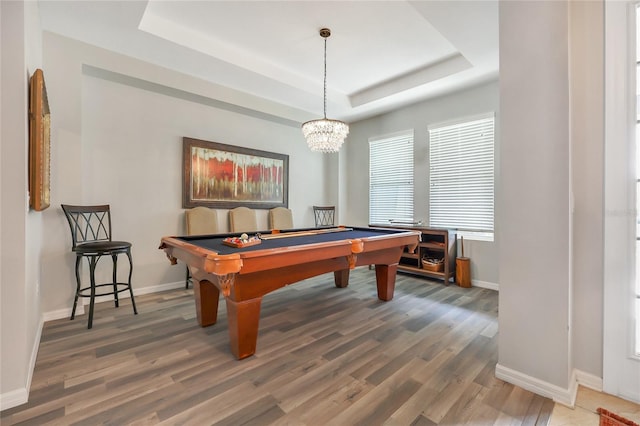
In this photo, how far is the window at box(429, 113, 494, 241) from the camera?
4102 millimetres

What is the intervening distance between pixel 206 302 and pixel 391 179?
12.7 feet

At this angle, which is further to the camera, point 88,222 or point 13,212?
point 88,222

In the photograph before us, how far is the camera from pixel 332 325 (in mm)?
2732

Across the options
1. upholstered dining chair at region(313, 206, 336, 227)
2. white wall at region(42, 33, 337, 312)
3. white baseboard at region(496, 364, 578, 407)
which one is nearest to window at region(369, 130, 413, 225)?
upholstered dining chair at region(313, 206, 336, 227)

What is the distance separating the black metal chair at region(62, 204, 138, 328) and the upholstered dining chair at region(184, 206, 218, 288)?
2.85 ft

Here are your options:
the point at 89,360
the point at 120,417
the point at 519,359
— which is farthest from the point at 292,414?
the point at 89,360

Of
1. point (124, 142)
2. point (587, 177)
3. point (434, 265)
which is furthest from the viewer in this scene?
point (434, 265)

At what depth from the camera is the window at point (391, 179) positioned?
16.7 ft

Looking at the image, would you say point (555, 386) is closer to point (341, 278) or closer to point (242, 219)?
point (341, 278)

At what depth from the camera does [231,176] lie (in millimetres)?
4531

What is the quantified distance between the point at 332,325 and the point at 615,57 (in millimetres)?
2791

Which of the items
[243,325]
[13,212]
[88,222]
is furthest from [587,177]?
[88,222]

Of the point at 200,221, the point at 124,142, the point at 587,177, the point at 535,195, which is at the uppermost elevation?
the point at 124,142

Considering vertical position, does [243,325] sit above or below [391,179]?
below
